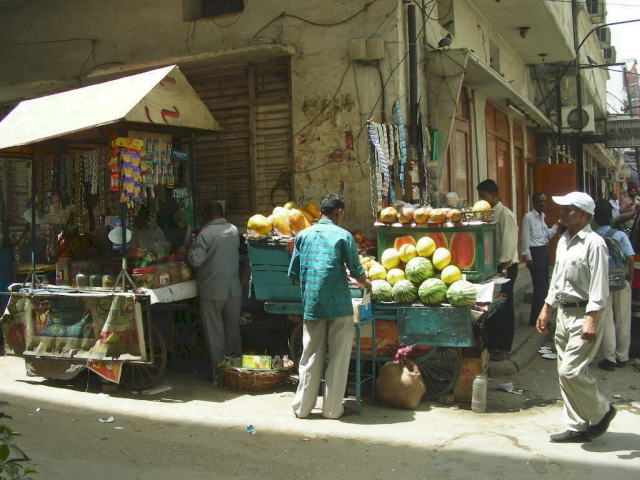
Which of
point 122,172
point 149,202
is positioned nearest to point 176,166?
point 149,202

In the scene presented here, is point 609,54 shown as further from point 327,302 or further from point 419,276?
point 327,302

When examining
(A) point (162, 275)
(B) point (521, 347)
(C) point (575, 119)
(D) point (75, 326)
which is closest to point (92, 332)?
(D) point (75, 326)

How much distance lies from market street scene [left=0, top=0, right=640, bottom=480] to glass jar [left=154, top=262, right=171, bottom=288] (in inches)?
1.9

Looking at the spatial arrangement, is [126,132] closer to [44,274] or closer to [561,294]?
[44,274]

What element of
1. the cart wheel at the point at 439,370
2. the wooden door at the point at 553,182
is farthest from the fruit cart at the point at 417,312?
the wooden door at the point at 553,182

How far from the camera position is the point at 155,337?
6898 mm

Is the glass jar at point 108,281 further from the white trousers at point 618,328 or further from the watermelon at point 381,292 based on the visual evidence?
the white trousers at point 618,328

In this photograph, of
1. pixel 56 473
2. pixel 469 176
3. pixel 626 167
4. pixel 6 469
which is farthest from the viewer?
pixel 626 167

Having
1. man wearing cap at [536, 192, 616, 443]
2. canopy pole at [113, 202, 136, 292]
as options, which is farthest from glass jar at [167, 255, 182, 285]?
man wearing cap at [536, 192, 616, 443]

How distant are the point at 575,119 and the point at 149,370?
42.7 feet

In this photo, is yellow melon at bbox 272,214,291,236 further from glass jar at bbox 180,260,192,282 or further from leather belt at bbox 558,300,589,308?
leather belt at bbox 558,300,589,308

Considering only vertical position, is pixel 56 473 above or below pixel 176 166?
below

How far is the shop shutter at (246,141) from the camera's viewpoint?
27.4 feet

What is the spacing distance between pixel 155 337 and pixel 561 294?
4252 mm
